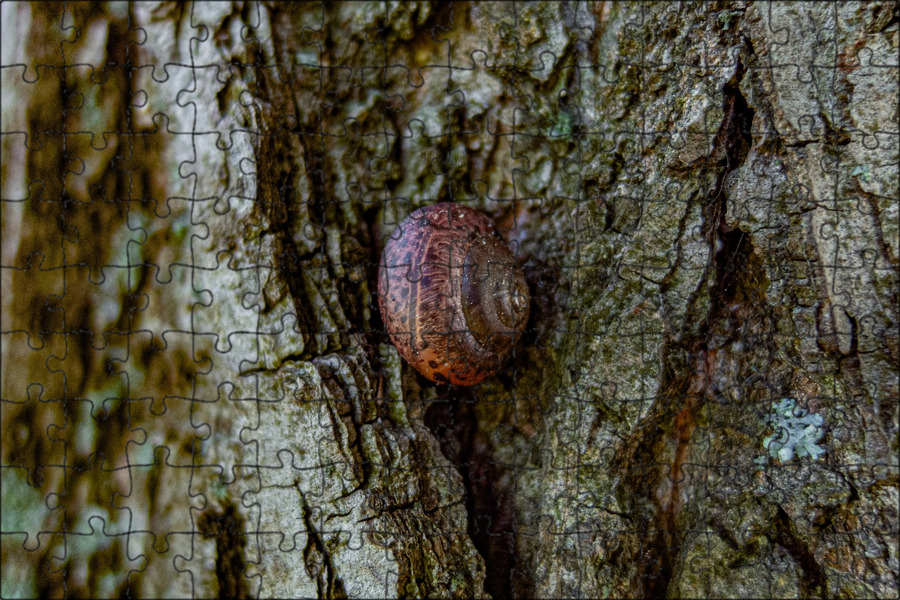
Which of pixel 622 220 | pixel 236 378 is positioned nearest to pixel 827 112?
pixel 622 220

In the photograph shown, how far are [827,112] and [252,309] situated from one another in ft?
5.86

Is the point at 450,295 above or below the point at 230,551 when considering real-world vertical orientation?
above

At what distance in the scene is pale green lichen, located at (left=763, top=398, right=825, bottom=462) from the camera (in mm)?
1717

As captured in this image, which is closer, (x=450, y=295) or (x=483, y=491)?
(x=450, y=295)

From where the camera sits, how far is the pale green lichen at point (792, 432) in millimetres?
1717

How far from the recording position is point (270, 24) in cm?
203

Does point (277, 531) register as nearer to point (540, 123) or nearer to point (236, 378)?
point (236, 378)

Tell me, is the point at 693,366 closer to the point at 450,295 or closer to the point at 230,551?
the point at 450,295
